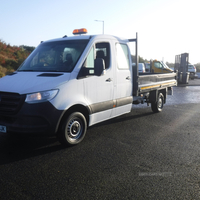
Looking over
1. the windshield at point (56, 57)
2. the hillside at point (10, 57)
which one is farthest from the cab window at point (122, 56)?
the hillside at point (10, 57)

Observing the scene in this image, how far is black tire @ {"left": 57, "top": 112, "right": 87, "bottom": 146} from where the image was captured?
14.9 ft

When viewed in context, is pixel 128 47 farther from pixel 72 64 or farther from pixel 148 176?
pixel 148 176

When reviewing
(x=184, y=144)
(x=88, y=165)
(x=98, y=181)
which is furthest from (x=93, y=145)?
(x=184, y=144)

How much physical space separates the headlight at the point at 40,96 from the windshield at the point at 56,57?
0.76 metres

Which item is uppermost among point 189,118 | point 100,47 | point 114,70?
point 100,47

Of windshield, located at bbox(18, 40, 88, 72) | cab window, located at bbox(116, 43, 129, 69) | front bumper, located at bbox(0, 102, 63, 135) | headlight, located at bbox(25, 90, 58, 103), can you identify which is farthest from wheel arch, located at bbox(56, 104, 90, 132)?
cab window, located at bbox(116, 43, 129, 69)

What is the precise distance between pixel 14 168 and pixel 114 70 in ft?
10.2

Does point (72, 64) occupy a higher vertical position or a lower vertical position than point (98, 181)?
higher

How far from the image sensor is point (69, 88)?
4.46m

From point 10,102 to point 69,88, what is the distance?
3.45 ft

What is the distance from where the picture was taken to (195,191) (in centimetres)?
315

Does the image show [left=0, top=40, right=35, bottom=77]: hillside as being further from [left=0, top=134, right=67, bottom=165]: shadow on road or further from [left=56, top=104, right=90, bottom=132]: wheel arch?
[left=56, top=104, right=90, bottom=132]: wheel arch

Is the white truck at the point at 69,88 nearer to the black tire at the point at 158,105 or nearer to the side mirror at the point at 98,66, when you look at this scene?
the side mirror at the point at 98,66

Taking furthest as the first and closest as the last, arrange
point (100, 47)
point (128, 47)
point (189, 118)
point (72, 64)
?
point (189, 118)
point (128, 47)
point (100, 47)
point (72, 64)
